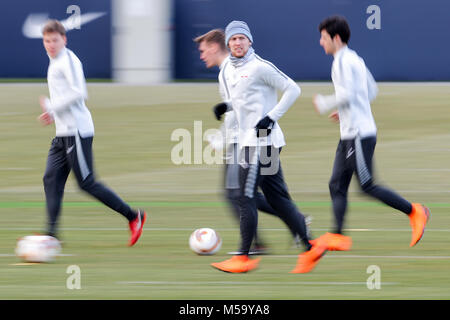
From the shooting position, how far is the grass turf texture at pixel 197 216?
22.0ft

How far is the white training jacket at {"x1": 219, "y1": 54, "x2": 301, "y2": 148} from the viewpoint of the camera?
718cm

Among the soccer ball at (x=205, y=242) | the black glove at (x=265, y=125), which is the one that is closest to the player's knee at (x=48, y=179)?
the soccer ball at (x=205, y=242)

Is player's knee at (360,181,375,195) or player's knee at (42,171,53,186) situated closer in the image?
player's knee at (360,181,375,195)

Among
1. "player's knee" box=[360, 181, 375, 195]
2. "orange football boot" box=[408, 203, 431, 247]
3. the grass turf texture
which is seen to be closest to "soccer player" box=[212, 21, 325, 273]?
the grass turf texture

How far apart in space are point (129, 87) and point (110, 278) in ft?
68.9

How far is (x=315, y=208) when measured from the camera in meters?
10.4

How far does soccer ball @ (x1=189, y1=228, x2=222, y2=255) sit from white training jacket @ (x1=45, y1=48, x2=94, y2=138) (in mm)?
1209

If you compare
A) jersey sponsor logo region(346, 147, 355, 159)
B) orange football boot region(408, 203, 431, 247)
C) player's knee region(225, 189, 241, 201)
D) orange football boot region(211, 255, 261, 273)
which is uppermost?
jersey sponsor logo region(346, 147, 355, 159)

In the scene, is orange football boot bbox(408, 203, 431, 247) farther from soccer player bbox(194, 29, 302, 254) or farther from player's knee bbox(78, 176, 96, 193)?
player's knee bbox(78, 176, 96, 193)

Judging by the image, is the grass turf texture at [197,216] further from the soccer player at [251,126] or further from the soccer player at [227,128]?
the soccer player at [227,128]

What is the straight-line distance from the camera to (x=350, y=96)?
7.43m

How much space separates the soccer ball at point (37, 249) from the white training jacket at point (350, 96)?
2.33m

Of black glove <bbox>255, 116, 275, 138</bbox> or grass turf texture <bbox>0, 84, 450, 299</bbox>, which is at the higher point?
black glove <bbox>255, 116, 275, 138</bbox>
